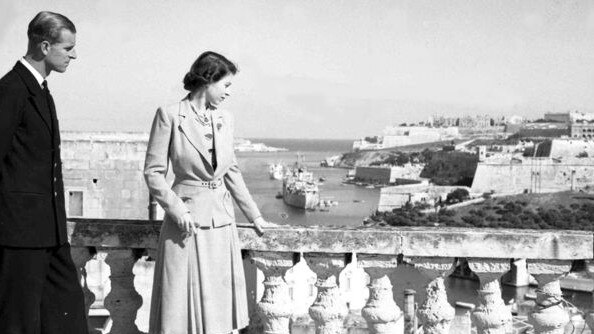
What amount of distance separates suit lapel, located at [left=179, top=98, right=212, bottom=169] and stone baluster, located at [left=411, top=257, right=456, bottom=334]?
132cm

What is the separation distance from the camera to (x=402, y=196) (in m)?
86.2

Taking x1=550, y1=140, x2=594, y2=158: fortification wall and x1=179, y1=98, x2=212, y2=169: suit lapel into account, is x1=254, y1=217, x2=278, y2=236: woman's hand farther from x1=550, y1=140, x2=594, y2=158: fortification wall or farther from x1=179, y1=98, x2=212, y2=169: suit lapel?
x1=550, y1=140, x2=594, y2=158: fortification wall

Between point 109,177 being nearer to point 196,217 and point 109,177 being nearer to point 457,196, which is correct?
point 196,217

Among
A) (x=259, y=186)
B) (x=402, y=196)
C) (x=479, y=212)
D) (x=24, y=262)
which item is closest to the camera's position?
(x=24, y=262)

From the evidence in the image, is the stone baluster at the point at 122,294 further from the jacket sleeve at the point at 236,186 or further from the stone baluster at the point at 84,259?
the jacket sleeve at the point at 236,186

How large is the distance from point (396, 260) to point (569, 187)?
90.1m

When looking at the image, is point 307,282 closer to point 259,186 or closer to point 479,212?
point 479,212

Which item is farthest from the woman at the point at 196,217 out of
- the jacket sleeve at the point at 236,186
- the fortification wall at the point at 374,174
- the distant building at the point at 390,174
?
the fortification wall at the point at 374,174

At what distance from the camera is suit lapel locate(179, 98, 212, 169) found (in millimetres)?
3930

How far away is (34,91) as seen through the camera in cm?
338

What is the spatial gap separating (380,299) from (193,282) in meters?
1.04

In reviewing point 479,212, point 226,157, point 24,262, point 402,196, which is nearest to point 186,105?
point 226,157

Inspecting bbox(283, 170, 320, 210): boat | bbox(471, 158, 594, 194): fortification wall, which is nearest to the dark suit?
bbox(283, 170, 320, 210): boat

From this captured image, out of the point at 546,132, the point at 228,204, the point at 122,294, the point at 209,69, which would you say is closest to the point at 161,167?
the point at 228,204
